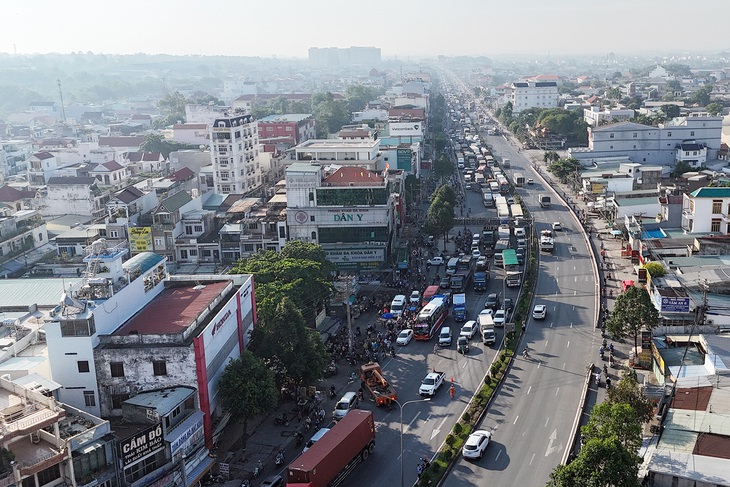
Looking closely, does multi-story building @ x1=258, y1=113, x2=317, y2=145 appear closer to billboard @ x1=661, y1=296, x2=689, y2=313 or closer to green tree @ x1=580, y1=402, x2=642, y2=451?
billboard @ x1=661, y1=296, x2=689, y2=313

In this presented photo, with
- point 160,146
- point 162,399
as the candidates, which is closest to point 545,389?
point 162,399

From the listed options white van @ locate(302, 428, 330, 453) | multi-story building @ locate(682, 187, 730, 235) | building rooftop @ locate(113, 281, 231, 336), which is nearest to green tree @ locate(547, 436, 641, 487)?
white van @ locate(302, 428, 330, 453)

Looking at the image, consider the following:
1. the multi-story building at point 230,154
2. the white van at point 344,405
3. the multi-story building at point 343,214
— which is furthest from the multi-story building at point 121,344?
the multi-story building at point 230,154

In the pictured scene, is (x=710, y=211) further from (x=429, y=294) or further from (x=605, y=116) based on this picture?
(x=605, y=116)

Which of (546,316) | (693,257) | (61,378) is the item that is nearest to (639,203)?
(693,257)

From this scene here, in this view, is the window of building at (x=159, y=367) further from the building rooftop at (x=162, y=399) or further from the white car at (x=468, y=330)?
the white car at (x=468, y=330)

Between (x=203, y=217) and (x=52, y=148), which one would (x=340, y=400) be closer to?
(x=203, y=217)
